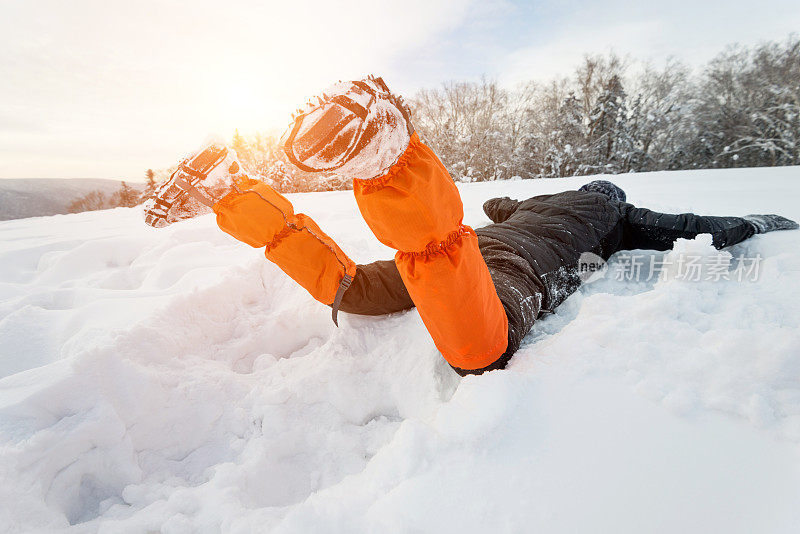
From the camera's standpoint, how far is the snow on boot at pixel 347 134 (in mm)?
712

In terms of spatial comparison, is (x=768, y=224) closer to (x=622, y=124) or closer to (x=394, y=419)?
(x=394, y=419)

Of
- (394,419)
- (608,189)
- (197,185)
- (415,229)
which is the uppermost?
(197,185)

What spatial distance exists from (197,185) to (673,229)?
2.07m

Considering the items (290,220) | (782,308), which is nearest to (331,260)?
(290,220)

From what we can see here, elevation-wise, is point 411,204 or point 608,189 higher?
point 411,204

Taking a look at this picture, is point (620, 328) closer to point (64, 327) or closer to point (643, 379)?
point (643, 379)

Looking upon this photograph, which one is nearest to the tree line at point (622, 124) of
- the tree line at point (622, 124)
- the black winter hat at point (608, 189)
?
the tree line at point (622, 124)

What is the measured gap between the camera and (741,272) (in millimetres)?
1413

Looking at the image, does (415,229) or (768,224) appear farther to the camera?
(768,224)

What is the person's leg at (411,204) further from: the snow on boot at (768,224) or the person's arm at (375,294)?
the snow on boot at (768,224)

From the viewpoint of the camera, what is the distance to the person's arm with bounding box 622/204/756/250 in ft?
5.65

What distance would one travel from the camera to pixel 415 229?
81cm

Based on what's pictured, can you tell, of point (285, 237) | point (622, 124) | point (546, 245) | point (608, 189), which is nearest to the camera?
point (285, 237)

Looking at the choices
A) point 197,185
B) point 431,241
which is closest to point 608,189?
point 431,241
